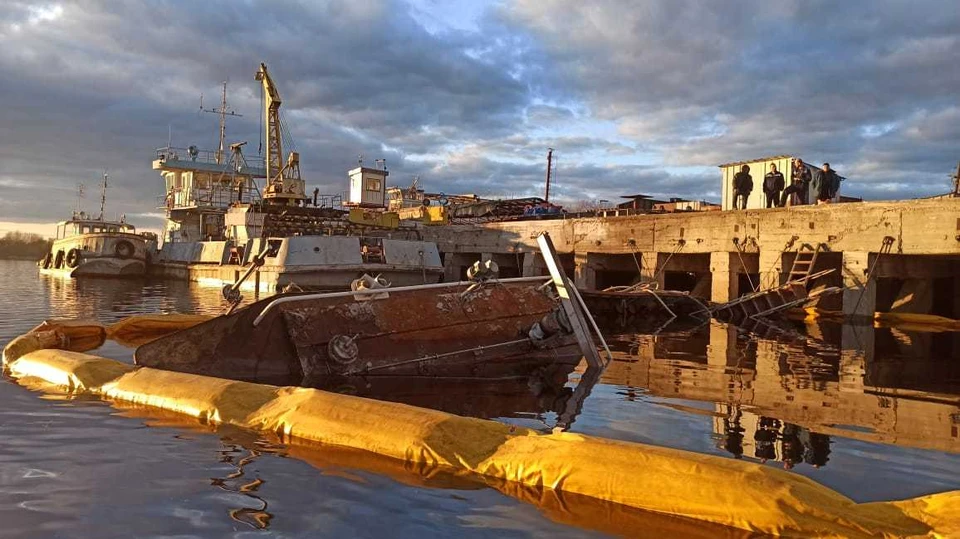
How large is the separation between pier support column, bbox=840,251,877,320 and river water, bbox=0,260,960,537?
9.31m

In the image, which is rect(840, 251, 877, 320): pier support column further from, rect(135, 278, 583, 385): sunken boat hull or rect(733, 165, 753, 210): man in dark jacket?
rect(135, 278, 583, 385): sunken boat hull

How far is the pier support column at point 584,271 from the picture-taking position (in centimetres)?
2747

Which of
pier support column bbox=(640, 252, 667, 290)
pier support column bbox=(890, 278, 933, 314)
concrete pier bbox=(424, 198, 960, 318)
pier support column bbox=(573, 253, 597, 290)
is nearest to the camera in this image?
concrete pier bbox=(424, 198, 960, 318)

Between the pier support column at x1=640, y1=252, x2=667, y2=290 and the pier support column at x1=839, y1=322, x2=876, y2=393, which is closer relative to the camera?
the pier support column at x1=839, y1=322, x2=876, y2=393

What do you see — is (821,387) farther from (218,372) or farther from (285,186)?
(285,186)

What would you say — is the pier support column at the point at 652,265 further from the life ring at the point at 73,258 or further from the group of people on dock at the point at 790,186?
the life ring at the point at 73,258

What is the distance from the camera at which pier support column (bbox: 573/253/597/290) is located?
27.5 metres

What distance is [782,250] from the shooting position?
69.0ft

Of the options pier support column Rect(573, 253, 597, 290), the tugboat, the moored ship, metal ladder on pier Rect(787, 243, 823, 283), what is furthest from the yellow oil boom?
metal ladder on pier Rect(787, 243, 823, 283)

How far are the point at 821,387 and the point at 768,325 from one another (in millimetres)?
10267

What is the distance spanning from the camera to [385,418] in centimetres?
496

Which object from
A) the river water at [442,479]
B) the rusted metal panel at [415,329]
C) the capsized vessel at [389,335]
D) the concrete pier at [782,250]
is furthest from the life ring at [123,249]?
the rusted metal panel at [415,329]

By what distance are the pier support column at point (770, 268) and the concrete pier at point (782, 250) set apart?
0.10ft

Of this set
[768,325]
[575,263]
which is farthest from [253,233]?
[768,325]
